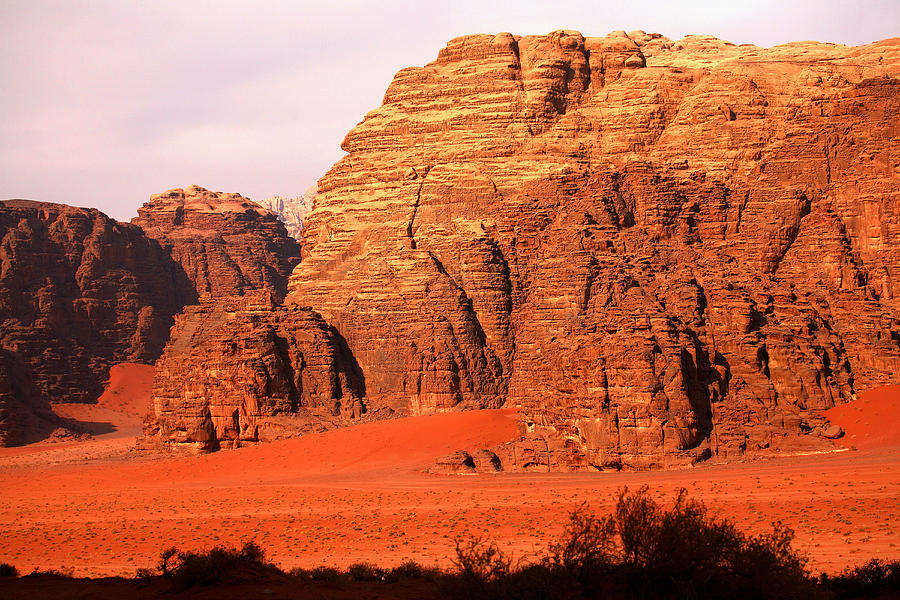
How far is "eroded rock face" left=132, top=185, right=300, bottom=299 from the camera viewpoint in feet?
322

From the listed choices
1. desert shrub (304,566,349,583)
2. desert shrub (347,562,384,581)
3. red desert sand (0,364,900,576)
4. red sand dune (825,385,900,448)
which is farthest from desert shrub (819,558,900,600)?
red sand dune (825,385,900,448)

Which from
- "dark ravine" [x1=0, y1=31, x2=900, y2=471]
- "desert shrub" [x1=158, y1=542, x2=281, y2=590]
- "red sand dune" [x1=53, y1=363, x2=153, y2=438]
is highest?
"dark ravine" [x1=0, y1=31, x2=900, y2=471]

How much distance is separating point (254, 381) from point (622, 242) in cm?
1920

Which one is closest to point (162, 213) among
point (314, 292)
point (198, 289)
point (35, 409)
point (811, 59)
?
point (198, 289)

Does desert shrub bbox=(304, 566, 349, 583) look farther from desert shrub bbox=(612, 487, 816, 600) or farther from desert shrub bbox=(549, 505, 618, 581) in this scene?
desert shrub bbox=(612, 487, 816, 600)

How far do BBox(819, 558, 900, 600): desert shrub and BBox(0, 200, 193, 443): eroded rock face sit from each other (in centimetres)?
6679

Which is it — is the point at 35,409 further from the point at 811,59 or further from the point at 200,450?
the point at 811,59

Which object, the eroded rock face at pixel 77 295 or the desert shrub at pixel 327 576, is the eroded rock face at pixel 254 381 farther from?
the desert shrub at pixel 327 576

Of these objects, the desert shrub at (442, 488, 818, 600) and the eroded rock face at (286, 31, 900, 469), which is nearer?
the desert shrub at (442, 488, 818, 600)

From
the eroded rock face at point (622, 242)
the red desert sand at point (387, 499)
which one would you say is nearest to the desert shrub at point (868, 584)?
the red desert sand at point (387, 499)

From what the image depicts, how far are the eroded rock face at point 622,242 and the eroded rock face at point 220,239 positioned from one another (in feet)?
110

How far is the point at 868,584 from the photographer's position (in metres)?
14.7

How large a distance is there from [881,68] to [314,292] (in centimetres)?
3460

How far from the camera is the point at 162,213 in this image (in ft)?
351
